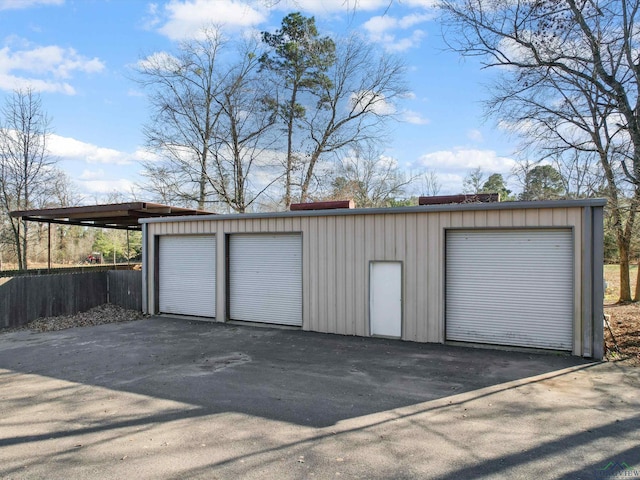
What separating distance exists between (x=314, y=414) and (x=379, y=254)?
4835mm

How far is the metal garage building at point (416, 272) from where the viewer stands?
25.0 feet

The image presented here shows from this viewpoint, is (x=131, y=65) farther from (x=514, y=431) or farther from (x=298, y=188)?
(x=514, y=431)

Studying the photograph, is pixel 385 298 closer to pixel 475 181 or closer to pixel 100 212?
pixel 100 212

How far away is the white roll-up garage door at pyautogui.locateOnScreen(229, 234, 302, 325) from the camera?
33.9 feet

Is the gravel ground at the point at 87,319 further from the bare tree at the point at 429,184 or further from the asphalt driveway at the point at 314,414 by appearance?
the bare tree at the point at 429,184

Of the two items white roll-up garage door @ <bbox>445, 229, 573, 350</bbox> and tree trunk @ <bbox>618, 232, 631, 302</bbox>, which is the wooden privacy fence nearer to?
white roll-up garage door @ <bbox>445, 229, 573, 350</bbox>

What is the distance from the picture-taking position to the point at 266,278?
1075cm

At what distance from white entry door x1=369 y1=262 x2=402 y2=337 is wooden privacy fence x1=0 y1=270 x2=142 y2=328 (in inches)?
305

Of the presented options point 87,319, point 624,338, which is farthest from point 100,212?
point 624,338

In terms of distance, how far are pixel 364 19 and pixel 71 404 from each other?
641 cm

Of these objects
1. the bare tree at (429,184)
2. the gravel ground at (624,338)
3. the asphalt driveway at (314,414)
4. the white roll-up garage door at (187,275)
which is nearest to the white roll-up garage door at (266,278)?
the white roll-up garage door at (187,275)

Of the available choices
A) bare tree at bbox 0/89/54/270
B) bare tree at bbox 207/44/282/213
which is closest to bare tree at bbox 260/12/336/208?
bare tree at bbox 207/44/282/213

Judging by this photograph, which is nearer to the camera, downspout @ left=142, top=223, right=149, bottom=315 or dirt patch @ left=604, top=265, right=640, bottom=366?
dirt patch @ left=604, top=265, right=640, bottom=366

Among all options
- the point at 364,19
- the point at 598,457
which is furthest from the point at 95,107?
the point at 598,457
